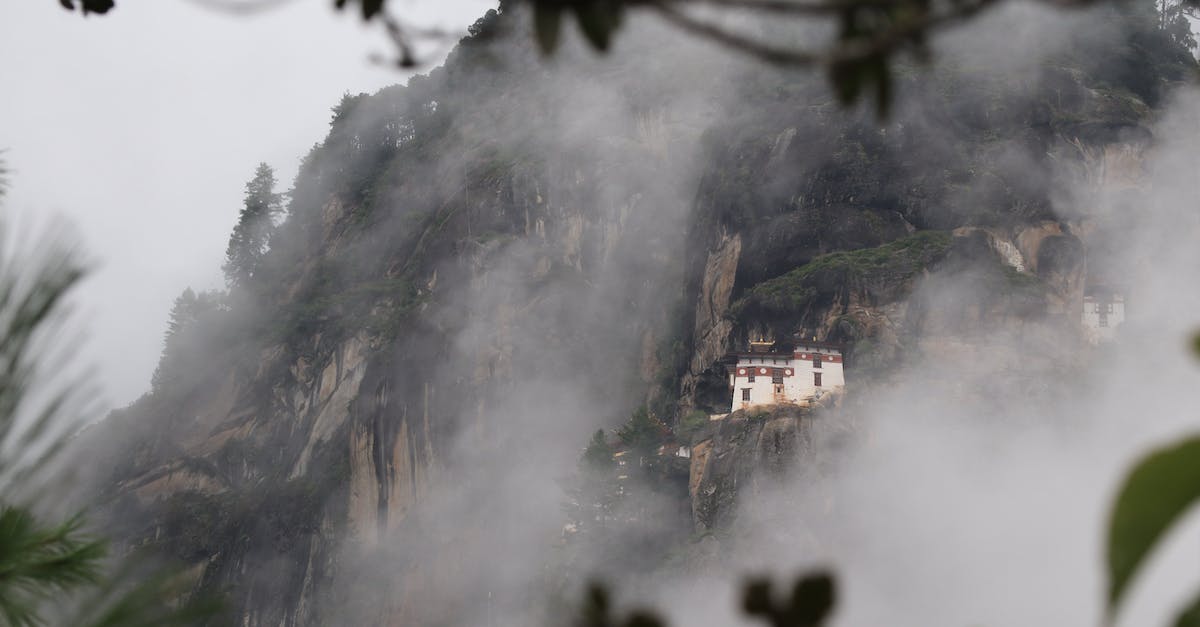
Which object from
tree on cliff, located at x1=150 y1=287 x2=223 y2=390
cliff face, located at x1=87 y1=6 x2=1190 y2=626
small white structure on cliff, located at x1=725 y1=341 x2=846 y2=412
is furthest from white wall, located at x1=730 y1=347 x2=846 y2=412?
tree on cliff, located at x1=150 y1=287 x2=223 y2=390

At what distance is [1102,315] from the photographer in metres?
30.6

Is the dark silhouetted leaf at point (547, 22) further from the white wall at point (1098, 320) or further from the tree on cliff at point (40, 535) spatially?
the white wall at point (1098, 320)

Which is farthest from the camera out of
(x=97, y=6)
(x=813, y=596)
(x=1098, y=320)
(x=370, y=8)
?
(x=1098, y=320)

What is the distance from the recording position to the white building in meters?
30.2

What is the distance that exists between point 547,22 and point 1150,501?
96 centimetres

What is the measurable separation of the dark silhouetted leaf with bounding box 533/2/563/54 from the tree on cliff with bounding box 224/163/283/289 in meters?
47.3

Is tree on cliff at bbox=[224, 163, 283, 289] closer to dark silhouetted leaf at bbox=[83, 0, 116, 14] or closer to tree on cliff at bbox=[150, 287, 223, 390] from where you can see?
tree on cliff at bbox=[150, 287, 223, 390]

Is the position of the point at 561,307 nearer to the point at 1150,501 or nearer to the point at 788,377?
the point at 788,377

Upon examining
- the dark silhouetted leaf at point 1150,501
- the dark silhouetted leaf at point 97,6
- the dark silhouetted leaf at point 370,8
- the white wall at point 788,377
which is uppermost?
the white wall at point 788,377

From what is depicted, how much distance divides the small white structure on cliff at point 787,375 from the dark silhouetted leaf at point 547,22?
1066 inches

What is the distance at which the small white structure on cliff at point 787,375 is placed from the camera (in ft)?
93.2

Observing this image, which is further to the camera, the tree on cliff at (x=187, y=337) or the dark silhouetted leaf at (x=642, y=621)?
the tree on cliff at (x=187, y=337)

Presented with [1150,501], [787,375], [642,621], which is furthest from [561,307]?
[1150,501]

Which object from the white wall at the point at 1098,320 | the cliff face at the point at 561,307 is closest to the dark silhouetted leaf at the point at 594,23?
the cliff face at the point at 561,307
